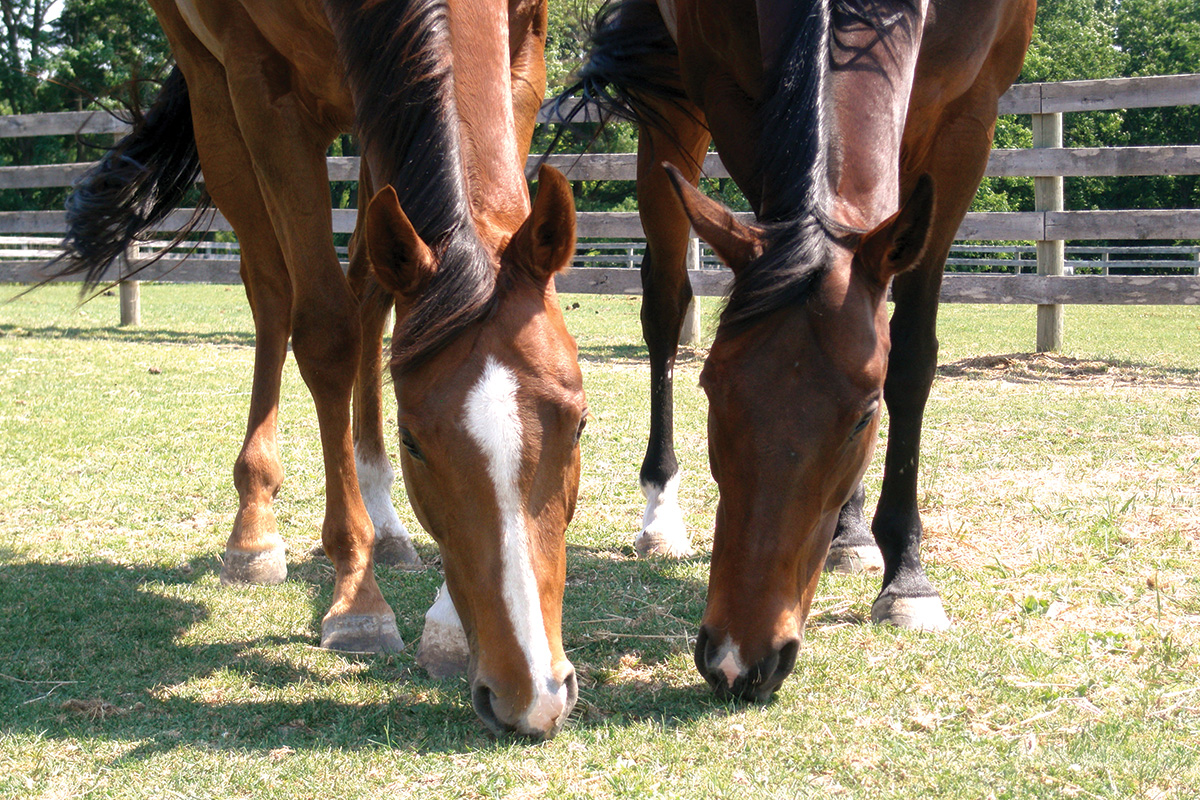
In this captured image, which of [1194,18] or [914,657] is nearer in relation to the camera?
[914,657]

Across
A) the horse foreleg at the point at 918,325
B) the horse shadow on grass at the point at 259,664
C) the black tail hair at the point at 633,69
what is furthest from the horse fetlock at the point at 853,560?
the black tail hair at the point at 633,69

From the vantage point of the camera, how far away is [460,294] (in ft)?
6.59

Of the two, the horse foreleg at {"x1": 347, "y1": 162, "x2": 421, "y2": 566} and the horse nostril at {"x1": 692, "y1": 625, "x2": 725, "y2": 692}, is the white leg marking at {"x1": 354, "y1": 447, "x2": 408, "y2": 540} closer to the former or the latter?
→ the horse foreleg at {"x1": 347, "y1": 162, "x2": 421, "y2": 566}

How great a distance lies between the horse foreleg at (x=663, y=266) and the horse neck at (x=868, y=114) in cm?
151

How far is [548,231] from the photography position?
2.09 meters

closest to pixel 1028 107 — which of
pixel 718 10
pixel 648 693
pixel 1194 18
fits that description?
pixel 718 10

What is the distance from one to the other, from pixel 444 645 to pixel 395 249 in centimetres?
106

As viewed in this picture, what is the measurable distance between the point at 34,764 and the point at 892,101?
2498 mm

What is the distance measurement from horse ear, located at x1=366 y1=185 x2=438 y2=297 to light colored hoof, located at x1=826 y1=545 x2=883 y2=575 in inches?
79.6

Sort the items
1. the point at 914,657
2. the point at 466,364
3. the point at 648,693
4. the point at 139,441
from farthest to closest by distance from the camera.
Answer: the point at 139,441 < the point at 914,657 < the point at 648,693 < the point at 466,364

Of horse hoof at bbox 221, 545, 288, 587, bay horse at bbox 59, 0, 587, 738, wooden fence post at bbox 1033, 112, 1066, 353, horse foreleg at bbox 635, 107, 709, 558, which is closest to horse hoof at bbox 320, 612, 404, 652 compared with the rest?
bay horse at bbox 59, 0, 587, 738

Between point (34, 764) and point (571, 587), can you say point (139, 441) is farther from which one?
point (34, 764)

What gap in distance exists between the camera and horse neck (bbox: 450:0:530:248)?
2.25 metres

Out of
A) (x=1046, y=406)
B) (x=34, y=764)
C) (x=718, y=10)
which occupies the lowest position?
(x=34, y=764)
